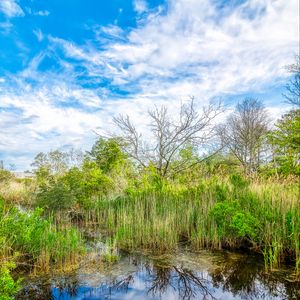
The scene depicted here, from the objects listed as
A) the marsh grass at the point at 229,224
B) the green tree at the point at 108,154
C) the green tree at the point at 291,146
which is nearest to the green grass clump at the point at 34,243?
the marsh grass at the point at 229,224

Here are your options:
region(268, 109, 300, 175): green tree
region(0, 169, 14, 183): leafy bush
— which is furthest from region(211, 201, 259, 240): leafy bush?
region(0, 169, 14, 183): leafy bush

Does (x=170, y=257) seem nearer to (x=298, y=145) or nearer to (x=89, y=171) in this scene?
(x=89, y=171)

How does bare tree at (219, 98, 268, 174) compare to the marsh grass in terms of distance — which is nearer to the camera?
the marsh grass

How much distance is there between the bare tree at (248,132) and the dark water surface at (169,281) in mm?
18963

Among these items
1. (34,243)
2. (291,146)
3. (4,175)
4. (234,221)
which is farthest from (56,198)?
(291,146)

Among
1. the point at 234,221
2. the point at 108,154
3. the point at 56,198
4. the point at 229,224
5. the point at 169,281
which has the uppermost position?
the point at 108,154

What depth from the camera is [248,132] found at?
79.4 feet

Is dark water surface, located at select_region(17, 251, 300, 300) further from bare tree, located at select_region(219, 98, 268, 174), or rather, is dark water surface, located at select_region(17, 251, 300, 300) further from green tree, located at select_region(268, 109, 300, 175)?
bare tree, located at select_region(219, 98, 268, 174)

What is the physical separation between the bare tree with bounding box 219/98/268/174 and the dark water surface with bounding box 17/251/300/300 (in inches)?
747

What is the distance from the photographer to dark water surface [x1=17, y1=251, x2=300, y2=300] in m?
3.81

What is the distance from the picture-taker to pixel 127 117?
41.8 ft

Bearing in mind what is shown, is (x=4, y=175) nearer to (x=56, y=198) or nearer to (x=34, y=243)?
(x=56, y=198)

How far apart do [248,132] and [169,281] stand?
2189 cm

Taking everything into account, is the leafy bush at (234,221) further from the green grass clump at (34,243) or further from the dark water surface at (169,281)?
the green grass clump at (34,243)
